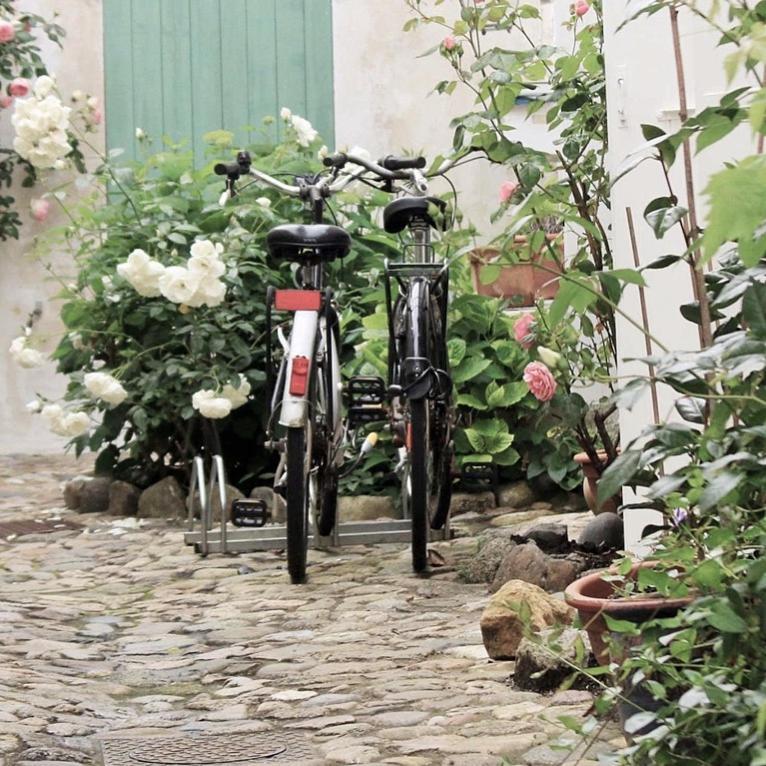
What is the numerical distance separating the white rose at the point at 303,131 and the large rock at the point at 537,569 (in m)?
3.32

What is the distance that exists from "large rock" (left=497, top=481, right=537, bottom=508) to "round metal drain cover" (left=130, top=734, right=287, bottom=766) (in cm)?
317

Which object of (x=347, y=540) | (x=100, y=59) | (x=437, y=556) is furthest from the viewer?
(x=100, y=59)

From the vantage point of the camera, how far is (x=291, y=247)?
4922 mm

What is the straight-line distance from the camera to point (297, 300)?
486 cm

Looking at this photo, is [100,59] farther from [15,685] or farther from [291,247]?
[15,685]

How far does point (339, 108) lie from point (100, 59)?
1.38 metres

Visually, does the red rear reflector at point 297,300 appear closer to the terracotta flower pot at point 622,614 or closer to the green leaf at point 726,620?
the terracotta flower pot at point 622,614

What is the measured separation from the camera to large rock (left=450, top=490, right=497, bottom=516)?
6114 mm

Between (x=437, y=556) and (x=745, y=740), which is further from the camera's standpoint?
(x=437, y=556)

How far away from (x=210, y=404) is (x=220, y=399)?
0.08 metres

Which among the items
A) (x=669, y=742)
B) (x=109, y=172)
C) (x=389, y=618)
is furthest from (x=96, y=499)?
(x=669, y=742)

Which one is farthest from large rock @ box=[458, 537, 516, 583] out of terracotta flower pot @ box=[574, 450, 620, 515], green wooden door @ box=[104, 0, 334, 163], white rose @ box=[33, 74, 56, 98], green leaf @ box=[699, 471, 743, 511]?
green wooden door @ box=[104, 0, 334, 163]

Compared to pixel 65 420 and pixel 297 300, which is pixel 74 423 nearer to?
pixel 65 420

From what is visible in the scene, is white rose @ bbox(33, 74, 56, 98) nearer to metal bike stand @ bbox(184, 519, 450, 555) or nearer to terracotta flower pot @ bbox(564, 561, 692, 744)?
metal bike stand @ bbox(184, 519, 450, 555)
